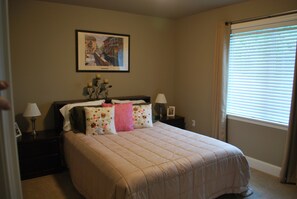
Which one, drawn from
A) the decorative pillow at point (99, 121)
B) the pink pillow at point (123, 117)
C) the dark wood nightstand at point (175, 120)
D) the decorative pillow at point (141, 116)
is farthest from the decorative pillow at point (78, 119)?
the dark wood nightstand at point (175, 120)

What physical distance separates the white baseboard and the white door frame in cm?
328

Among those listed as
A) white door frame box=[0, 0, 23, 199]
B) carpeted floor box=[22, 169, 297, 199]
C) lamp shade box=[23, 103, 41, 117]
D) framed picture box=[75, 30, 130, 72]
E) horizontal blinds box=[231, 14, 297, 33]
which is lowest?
carpeted floor box=[22, 169, 297, 199]

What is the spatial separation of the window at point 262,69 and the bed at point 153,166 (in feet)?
3.57

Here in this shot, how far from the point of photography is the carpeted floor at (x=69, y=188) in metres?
2.56

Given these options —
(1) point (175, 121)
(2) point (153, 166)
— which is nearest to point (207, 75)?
(1) point (175, 121)

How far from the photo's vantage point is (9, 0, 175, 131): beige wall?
10.4ft

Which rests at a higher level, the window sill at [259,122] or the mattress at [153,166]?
the window sill at [259,122]

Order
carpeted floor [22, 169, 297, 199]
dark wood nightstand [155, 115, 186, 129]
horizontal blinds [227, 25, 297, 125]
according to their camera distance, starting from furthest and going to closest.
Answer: dark wood nightstand [155, 115, 186, 129]
horizontal blinds [227, 25, 297, 125]
carpeted floor [22, 169, 297, 199]

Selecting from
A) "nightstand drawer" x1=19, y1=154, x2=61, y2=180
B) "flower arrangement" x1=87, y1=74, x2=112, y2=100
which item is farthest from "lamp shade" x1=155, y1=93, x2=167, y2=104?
"nightstand drawer" x1=19, y1=154, x2=61, y2=180

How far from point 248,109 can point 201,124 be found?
941 mm

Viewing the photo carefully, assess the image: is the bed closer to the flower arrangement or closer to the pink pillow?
the pink pillow

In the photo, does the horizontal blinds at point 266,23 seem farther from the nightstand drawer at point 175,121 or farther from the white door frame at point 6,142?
the white door frame at point 6,142

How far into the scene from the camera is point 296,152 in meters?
2.81

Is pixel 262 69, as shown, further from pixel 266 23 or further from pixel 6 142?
pixel 6 142
